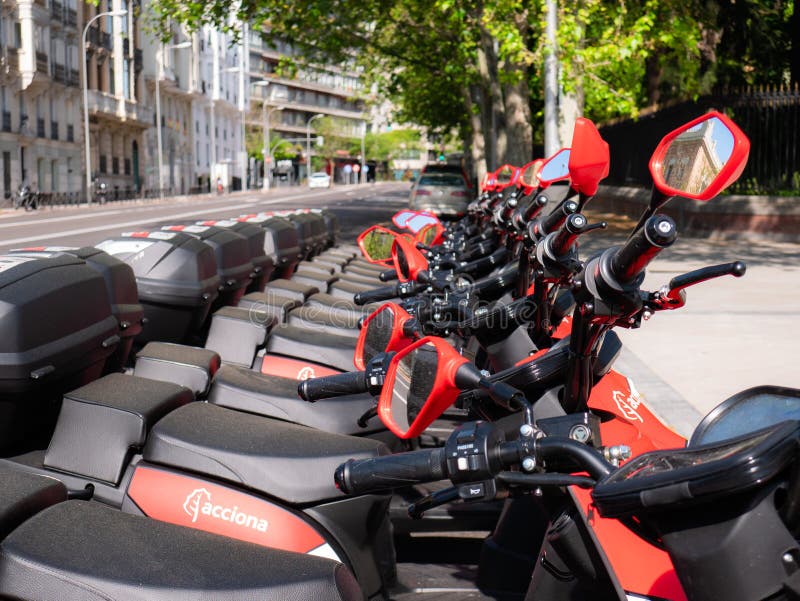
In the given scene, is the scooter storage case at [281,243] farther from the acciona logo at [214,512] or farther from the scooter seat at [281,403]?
the acciona logo at [214,512]

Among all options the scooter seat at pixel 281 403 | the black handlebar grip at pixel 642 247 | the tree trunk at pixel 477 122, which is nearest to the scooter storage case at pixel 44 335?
the scooter seat at pixel 281 403

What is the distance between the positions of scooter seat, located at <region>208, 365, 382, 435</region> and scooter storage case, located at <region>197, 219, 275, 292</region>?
7.70 ft

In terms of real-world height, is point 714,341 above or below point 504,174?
below

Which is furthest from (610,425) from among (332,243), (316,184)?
(316,184)

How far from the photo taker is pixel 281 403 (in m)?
3.14

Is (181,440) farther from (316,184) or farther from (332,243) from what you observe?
(316,184)

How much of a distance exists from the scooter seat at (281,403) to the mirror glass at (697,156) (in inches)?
68.5

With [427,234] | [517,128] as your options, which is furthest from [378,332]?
[517,128]

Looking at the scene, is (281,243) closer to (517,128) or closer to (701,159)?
(701,159)

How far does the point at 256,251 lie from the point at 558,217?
329cm

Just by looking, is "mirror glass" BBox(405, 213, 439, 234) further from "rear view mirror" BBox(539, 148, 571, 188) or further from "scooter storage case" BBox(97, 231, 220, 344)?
"rear view mirror" BBox(539, 148, 571, 188)

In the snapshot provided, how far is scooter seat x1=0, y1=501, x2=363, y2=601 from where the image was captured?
1746 millimetres


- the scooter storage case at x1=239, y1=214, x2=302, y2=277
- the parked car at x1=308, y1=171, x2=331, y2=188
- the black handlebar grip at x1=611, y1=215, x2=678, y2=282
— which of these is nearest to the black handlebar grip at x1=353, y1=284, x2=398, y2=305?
the black handlebar grip at x1=611, y1=215, x2=678, y2=282

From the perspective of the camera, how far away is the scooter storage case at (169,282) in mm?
4309
